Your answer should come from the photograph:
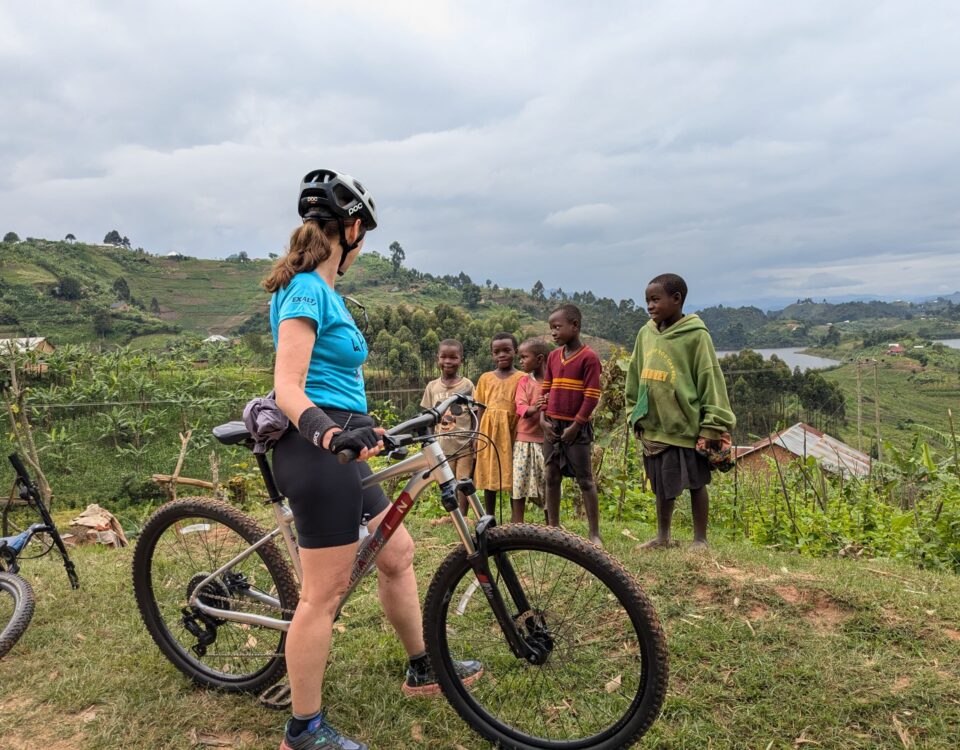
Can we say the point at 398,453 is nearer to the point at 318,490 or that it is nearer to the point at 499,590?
the point at 318,490

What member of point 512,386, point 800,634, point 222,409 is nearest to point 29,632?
point 512,386

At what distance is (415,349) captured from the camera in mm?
19078

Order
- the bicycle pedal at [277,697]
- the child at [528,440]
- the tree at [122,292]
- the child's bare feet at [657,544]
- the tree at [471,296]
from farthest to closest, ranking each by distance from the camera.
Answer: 1. the tree at [471,296]
2. the tree at [122,292]
3. the child at [528,440]
4. the child's bare feet at [657,544]
5. the bicycle pedal at [277,697]

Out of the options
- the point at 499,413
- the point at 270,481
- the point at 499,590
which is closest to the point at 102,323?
the point at 499,413

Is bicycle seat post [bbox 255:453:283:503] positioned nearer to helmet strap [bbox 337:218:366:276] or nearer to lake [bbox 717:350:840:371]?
helmet strap [bbox 337:218:366:276]

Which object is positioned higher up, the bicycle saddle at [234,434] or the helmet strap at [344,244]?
the helmet strap at [344,244]

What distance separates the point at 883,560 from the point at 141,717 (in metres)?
4.56

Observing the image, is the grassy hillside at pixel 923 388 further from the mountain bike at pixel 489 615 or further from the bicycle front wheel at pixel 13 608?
the bicycle front wheel at pixel 13 608

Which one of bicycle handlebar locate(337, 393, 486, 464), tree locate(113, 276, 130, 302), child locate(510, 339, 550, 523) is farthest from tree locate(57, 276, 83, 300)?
bicycle handlebar locate(337, 393, 486, 464)

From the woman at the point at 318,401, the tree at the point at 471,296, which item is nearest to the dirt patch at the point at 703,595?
the woman at the point at 318,401

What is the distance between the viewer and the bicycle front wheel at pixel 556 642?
80.4 inches

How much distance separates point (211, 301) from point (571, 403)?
84.7 meters

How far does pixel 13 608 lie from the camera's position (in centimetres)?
346

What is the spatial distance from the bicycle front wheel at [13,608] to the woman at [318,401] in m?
1.98
